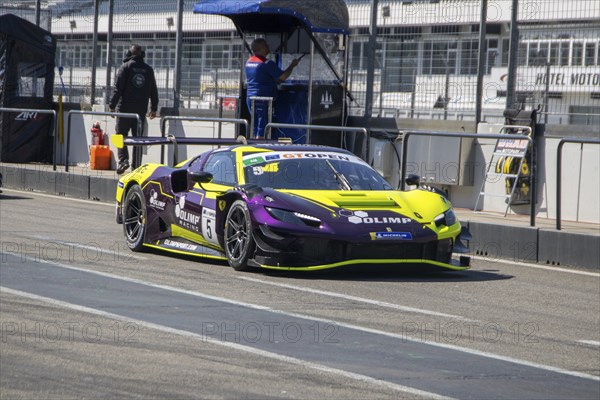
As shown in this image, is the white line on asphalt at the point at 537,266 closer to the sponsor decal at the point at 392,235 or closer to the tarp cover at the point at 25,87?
the sponsor decal at the point at 392,235

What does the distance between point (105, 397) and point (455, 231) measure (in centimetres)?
570

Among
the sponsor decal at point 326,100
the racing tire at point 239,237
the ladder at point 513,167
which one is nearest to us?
the racing tire at point 239,237

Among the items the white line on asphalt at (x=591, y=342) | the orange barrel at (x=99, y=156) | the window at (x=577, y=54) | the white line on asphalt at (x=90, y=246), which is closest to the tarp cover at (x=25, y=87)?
the orange barrel at (x=99, y=156)

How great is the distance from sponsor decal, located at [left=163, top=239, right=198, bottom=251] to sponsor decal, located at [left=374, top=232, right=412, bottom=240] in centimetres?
214

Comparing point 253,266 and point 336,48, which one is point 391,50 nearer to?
point 336,48

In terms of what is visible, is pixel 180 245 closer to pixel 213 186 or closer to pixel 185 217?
pixel 185 217

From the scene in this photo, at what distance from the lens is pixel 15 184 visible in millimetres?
21641

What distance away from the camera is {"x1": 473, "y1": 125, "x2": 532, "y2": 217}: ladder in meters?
15.7

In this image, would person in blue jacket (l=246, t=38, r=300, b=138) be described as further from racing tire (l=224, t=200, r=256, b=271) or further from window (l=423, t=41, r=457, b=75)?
racing tire (l=224, t=200, r=256, b=271)

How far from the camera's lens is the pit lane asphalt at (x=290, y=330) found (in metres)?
6.36

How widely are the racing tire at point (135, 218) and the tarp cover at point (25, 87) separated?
1251 centimetres

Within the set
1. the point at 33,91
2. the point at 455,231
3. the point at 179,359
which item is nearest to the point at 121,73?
the point at 33,91

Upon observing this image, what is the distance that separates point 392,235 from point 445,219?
0.83 metres

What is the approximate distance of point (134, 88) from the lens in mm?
21234
